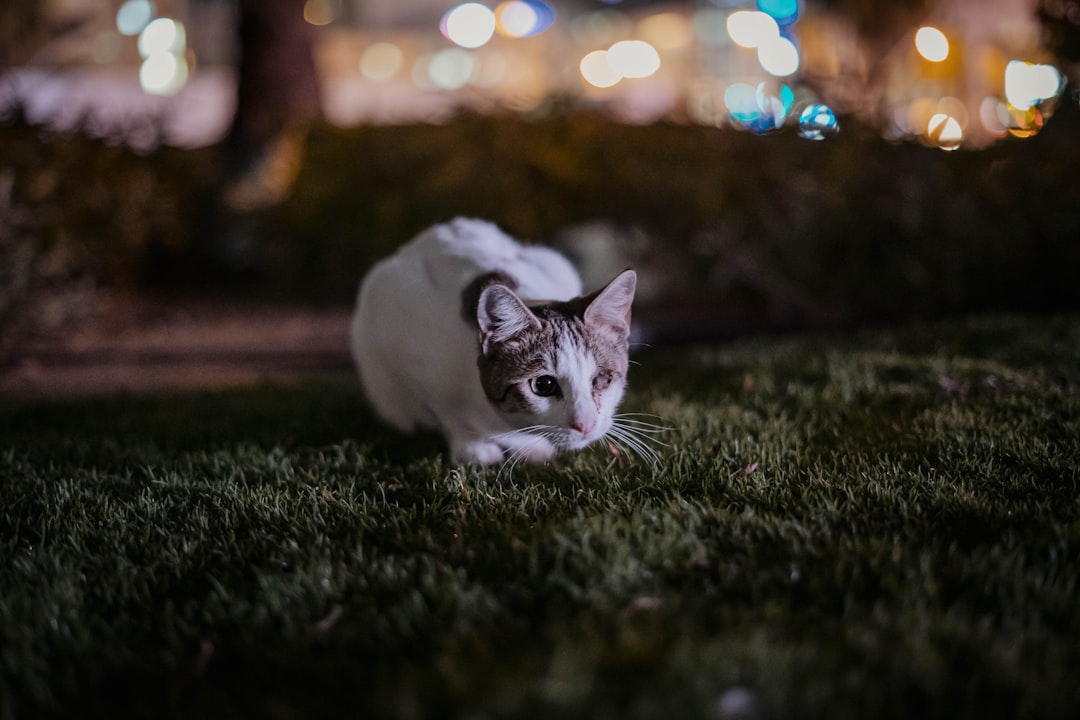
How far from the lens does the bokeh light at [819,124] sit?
6145 mm

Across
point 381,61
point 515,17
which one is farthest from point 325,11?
point 515,17

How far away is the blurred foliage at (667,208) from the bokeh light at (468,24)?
14430 millimetres

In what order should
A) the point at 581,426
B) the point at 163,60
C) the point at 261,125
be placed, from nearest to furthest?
the point at 581,426
the point at 261,125
the point at 163,60

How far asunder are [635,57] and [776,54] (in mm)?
4564

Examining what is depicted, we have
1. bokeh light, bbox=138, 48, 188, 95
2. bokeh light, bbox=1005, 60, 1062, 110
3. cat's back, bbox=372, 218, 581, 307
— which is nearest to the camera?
cat's back, bbox=372, 218, 581, 307

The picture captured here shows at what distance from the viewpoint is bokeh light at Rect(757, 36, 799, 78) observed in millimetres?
15681

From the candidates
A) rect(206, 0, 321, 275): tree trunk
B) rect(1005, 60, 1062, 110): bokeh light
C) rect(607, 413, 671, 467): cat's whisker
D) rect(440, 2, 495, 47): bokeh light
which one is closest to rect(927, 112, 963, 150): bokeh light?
rect(1005, 60, 1062, 110): bokeh light

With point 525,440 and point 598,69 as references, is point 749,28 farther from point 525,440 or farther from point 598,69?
point 525,440

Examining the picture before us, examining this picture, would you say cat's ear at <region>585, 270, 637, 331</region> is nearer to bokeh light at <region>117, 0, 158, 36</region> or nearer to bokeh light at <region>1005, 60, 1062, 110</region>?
bokeh light at <region>1005, 60, 1062, 110</region>

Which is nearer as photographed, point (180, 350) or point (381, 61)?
point (180, 350)

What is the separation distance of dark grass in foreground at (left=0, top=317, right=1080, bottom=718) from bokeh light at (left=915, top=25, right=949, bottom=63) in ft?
38.3

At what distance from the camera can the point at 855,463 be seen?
270 centimetres

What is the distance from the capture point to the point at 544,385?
104 inches

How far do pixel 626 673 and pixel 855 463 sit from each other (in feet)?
4.93
